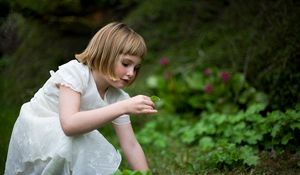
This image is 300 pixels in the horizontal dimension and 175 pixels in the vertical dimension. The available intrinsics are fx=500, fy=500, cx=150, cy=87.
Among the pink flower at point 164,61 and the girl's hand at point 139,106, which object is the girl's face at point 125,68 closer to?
the girl's hand at point 139,106

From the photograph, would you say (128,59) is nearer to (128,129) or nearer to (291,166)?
(128,129)

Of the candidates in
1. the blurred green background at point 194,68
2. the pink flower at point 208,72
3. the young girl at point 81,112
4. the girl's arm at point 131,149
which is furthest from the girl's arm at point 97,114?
the pink flower at point 208,72

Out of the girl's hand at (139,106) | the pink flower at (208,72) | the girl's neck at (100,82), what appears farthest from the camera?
the pink flower at (208,72)

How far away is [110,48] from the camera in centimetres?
280

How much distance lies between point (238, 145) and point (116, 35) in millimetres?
1642

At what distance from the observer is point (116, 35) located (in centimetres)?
283

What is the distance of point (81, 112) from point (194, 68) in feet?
11.5

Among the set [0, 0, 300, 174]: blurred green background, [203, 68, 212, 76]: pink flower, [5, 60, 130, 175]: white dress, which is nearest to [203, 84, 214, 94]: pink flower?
[0, 0, 300, 174]: blurred green background

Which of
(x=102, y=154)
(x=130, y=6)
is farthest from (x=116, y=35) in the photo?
(x=130, y=6)

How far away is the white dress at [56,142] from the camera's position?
2.70 metres

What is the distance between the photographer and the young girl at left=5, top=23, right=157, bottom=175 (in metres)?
2.61

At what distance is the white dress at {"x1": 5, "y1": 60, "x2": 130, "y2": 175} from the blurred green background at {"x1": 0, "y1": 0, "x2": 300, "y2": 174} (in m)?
0.73

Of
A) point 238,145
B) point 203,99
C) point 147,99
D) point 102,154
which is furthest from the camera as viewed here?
point 203,99

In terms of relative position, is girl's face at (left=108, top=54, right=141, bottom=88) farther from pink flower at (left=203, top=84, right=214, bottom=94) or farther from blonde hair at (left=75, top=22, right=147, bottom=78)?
pink flower at (left=203, top=84, right=214, bottom=94)
